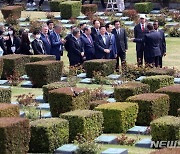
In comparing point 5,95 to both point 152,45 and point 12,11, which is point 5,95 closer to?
point 152,45

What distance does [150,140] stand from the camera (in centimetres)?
1759

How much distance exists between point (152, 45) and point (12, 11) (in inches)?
556

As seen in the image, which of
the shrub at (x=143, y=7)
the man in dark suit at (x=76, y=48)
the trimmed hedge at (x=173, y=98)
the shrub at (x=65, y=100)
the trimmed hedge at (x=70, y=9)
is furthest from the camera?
the shrub at (x=143, y=7)

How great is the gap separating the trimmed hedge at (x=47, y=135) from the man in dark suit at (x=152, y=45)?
8.90 meters

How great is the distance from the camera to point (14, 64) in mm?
24891

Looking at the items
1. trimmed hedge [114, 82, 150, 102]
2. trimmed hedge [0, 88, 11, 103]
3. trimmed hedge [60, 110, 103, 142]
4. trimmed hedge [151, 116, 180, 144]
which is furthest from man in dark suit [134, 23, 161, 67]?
trimmed hedge [151, 116, 180, 144]

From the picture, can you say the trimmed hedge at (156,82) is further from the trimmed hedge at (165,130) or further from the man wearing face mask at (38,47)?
the man wearing face mask at (38,47)

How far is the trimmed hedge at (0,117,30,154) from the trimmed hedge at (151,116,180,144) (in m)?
2.47

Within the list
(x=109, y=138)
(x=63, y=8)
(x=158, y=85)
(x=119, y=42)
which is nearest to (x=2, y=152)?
(x=109, y=138)

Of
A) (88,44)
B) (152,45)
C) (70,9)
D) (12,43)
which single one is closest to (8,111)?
(88,44)

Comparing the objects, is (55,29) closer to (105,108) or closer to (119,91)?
(119,91)

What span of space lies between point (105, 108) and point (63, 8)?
21445 mm

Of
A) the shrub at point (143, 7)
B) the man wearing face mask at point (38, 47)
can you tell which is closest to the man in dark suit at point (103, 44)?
the man wearing face mask at point (38, 47)

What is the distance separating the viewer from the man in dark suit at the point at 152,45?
25766 mm
